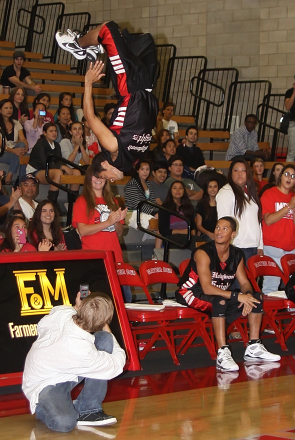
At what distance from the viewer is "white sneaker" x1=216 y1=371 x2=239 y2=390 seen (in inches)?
201

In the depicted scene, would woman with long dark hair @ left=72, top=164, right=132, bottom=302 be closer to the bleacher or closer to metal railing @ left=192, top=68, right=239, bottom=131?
the bleacher

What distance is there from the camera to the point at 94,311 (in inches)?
159

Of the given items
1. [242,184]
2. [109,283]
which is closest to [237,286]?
[242,184]

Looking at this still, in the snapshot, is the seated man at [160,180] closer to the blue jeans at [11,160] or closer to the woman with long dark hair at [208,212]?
the woman with long dark hair at [208,212]

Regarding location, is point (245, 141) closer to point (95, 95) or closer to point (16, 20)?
point (95, 95)

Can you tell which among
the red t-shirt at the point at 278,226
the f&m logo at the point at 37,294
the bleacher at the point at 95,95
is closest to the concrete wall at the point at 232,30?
the bleacher at the point at 95,95

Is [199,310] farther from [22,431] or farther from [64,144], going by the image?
[64,144]

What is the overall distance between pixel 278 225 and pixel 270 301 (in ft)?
3.67

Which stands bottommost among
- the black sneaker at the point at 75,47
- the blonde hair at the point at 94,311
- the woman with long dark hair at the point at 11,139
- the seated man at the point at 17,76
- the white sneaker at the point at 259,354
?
the white sneaker at the point at 259,354

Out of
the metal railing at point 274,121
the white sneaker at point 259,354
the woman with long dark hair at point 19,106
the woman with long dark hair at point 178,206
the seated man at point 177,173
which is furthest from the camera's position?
the metal railing at point 274,121

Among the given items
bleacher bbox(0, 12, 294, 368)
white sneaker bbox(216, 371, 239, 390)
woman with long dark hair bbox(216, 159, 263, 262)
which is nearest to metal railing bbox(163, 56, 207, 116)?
bleacher bbox(0, 12, 294, 368)

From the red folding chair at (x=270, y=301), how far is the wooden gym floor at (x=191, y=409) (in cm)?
89

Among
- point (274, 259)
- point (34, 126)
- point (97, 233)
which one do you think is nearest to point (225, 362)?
point (97, 233)

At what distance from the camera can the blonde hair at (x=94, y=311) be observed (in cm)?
404
